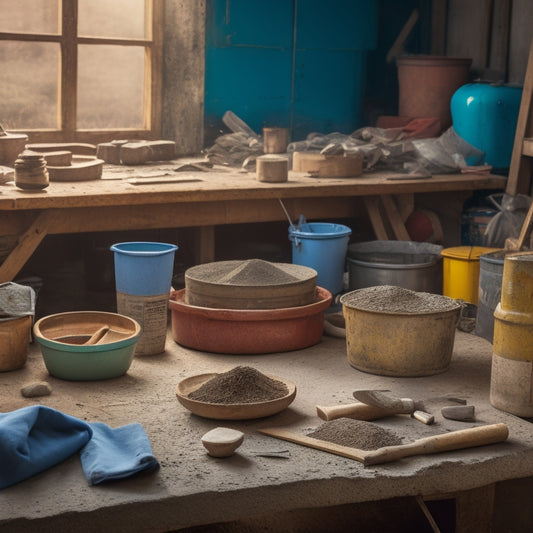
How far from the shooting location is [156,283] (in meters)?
5.09

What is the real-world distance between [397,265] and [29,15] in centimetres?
837

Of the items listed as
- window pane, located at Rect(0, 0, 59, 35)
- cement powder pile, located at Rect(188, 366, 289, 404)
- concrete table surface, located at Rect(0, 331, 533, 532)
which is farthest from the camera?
window pane, located at Rect(0, 0, 59, 35)

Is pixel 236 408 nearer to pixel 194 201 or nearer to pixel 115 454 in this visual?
pixel 115 454

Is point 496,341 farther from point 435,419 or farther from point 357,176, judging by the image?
point 357,176

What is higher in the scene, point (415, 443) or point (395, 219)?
point (395, 219)

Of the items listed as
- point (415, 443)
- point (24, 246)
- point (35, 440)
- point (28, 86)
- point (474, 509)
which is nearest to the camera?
point (35, 440)

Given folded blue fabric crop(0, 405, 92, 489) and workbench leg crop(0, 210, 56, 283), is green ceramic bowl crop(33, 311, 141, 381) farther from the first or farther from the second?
folded blue fabric crop(0, 405, 92, 489)

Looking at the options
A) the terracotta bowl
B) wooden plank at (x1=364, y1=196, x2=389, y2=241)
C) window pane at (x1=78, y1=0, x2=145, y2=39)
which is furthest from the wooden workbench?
window pane at (x1=78, y1=0, x2=145, y2=39)

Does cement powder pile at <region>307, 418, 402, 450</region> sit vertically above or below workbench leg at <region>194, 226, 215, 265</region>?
below

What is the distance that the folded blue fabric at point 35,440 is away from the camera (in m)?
3.46

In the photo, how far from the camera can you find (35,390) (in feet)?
14.5

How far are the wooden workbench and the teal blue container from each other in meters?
0.30

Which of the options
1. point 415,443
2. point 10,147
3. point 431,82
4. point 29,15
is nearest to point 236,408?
point 415,443

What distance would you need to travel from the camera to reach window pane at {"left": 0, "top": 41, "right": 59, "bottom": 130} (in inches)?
436
